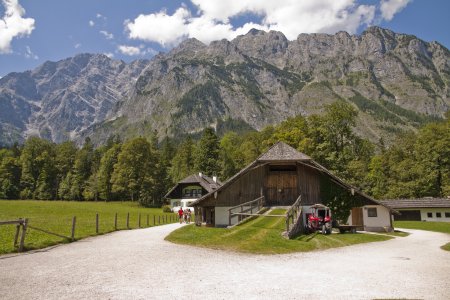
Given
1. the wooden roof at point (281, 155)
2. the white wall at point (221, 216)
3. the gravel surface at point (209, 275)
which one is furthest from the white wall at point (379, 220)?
the gravel surface at point (209, 275)

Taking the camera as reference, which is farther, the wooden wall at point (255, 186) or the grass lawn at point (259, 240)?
the wooden wall at point (255, 186)

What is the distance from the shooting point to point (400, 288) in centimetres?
1175

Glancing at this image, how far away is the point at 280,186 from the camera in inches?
1414

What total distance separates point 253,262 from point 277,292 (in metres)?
5.42

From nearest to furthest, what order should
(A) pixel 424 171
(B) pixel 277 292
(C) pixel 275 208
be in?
(B) pixel 277 292
(C) pixel 275 208
(A) pixel 424 171

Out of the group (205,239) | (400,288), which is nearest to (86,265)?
(205,239)

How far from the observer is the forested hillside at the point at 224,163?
56.5 meters

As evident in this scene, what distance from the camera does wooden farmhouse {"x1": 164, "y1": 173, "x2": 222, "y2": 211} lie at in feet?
222

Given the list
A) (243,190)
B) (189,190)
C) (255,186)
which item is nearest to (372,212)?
(255,186)

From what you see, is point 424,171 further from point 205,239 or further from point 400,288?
point 400,288

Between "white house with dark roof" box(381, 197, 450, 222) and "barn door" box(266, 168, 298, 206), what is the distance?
2367 cm

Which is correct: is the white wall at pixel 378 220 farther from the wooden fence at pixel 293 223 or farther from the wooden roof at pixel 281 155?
the wooden fence at pixel 293 223

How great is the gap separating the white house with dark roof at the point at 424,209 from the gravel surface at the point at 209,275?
37.0 metres

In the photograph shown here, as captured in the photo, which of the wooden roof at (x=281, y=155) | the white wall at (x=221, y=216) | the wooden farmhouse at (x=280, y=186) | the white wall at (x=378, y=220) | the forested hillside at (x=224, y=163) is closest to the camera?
the wooden roof at (x=281, y=155)
